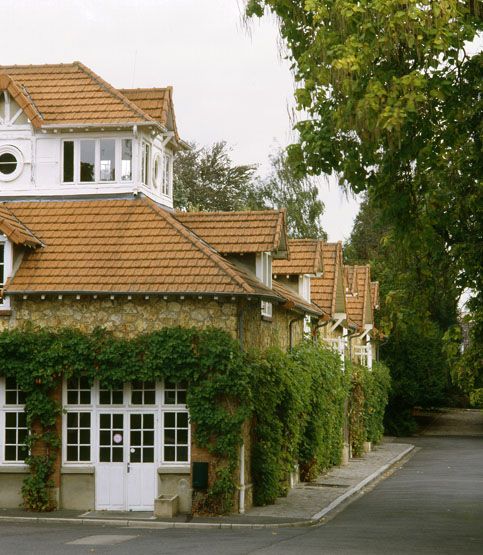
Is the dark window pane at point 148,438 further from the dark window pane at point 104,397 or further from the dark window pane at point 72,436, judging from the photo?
the dark window pane at point 72,436

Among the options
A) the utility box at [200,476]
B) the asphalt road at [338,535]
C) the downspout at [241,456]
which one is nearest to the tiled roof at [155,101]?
the downspout at [241,456]

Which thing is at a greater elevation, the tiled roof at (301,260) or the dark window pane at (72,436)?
the tiled roof at (301,260)

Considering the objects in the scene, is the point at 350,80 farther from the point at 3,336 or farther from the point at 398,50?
the point at 3,336

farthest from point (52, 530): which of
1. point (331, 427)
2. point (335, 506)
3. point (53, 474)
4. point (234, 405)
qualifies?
point (331, 427)

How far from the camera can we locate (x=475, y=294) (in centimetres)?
1950

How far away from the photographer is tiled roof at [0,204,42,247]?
23859 mm

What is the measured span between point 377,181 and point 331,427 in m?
17.2

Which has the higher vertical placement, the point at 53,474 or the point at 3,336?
the point at 3,336

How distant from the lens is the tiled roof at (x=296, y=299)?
96.8 feet

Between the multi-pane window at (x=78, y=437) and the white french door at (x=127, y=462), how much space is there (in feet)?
0.88

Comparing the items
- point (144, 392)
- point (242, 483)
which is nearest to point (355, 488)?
point (242, 483)

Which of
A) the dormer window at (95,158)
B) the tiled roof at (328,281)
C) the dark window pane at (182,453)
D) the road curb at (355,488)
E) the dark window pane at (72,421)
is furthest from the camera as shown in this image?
the tiled roof at (328,281)

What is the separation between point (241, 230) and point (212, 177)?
31521 mm

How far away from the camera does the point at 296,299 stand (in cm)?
3228
